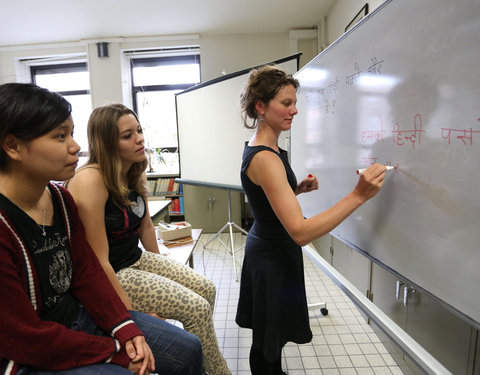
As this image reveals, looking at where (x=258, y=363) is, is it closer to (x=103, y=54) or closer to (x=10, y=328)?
(x=10, y=328)

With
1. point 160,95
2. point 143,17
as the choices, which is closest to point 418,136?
point 143,17

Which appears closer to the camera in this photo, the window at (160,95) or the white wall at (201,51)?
the white wall at (201,51)

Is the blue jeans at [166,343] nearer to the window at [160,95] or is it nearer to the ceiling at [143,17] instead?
the ceiling at [143,17]

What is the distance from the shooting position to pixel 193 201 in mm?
4164

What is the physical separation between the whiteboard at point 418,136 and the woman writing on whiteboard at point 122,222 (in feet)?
2.49

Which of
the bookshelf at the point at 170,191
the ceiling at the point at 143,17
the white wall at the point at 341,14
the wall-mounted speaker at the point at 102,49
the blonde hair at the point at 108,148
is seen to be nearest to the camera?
the blonde hair at the point at 108,148

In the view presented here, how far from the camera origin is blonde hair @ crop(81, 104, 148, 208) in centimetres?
118

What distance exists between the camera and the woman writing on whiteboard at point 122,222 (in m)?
1.11

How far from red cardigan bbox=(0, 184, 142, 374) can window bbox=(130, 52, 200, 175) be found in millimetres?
3642

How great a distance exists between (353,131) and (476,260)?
0.64m

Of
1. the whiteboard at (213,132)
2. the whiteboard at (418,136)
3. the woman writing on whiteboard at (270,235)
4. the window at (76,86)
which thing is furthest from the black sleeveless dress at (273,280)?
the window at (76,86)

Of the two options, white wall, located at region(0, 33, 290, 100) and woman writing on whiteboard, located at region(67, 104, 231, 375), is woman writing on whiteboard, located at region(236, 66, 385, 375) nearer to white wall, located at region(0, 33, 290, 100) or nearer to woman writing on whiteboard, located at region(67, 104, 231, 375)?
woman writing on whiteboard, located at region(67, 104, 231, 375)

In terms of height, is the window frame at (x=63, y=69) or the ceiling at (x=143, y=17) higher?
the ceiling at (x=143, y=17)

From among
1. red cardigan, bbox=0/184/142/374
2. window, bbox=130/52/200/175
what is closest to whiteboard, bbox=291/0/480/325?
red cardigan, bbox=0/184/142/374
